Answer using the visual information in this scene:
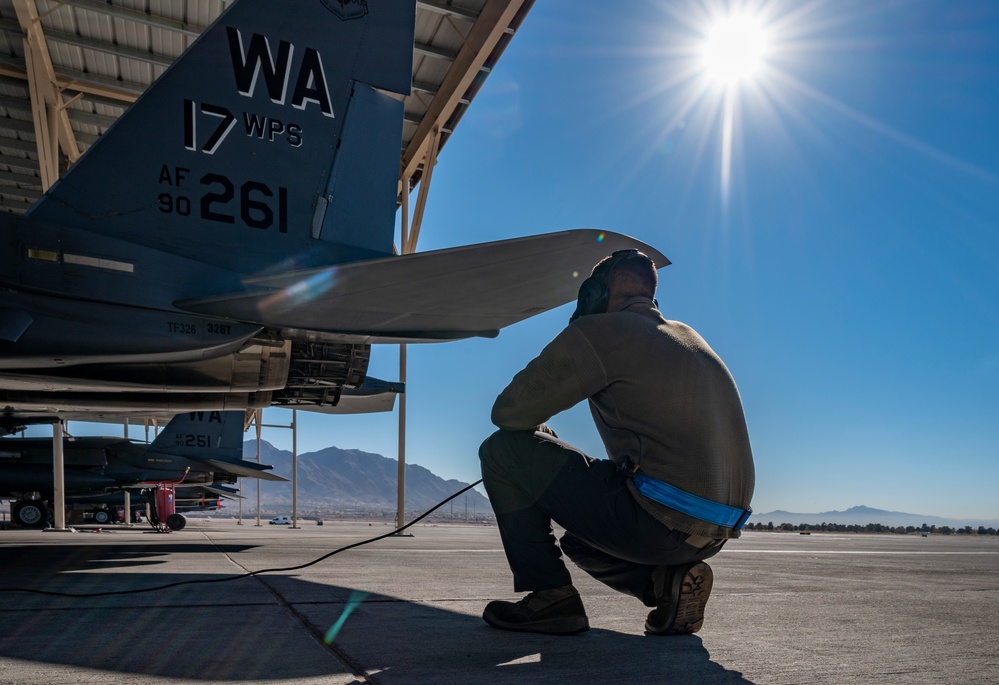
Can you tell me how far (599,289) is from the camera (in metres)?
2.49

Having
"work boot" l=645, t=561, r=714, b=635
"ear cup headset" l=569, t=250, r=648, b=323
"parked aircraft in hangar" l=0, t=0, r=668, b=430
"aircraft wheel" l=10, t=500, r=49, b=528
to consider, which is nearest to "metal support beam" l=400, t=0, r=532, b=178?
"parked aircraft in hangar" l=0, t=0, r=668, b=430

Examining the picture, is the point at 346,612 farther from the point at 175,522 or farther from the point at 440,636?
the point at 175,522

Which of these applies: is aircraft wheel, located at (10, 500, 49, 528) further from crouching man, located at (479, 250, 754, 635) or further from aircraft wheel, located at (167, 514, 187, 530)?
crouching man, located at (479, 250, 754, 635)

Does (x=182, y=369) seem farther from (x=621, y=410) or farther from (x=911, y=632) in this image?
(x=911, y=632)

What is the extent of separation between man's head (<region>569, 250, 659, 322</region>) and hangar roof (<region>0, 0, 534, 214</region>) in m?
9.32

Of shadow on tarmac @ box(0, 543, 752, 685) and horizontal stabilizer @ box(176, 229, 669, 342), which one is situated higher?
horizontal stabilizer @ box(176, 229, 669, 342)

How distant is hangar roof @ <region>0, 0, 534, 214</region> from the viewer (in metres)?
10.5

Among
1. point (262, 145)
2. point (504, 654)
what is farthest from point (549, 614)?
point (262, 145)

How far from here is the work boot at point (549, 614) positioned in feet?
7.59

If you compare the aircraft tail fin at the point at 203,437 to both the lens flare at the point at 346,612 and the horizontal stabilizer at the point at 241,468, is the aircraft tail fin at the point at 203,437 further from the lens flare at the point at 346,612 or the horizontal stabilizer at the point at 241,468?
the lens flare at the point at 346,612

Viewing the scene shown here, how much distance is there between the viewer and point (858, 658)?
6.69 feet

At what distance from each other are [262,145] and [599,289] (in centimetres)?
389

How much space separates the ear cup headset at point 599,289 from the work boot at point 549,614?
36.9 inches

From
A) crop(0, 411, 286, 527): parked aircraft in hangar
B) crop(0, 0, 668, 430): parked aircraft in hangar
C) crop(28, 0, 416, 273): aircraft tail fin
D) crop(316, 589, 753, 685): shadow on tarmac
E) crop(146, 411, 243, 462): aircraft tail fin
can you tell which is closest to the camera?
crop(316, 589, 753, 685): shadow on tarmac
